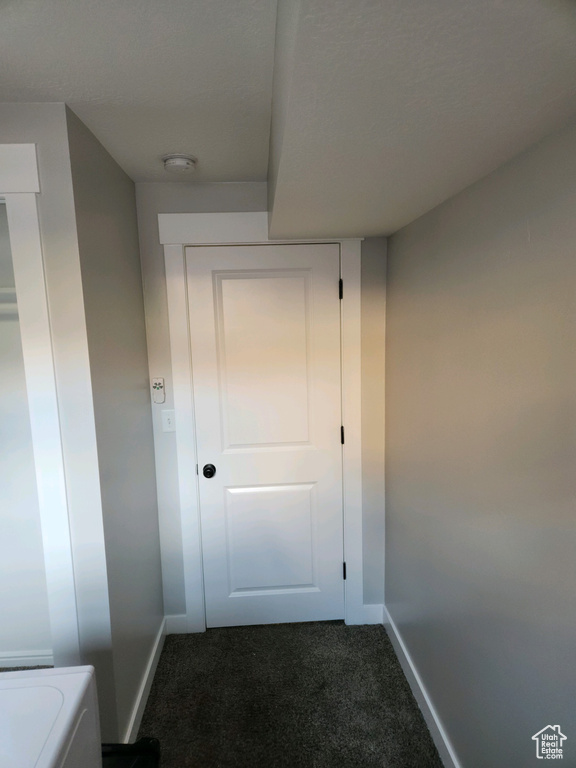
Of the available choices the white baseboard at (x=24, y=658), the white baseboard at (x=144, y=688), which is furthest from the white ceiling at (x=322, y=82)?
the white baseboard at (x=24, y=658)

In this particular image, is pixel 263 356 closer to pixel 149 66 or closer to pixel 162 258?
pixel 162 258

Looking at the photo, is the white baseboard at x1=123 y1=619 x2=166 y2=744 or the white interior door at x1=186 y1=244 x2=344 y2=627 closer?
the white baseboard at x1=123 y1=619 x2=166 y2=744

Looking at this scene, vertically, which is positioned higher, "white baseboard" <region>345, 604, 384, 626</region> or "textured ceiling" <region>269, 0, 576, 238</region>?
"textured ceiling" <region>269, 0, 576, 238</region>

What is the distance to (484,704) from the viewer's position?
1244 millimetres

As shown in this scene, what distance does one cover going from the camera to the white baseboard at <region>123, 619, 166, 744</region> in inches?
63.4

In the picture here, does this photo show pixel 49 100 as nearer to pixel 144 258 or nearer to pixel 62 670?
pixel 144 258

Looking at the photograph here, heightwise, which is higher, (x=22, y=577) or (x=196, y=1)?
(x=196, y=1)

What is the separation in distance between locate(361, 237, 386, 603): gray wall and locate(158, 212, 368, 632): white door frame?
33 mm

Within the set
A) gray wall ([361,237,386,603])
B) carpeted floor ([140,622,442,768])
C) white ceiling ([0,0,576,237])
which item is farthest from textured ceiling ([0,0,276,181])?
carpeted floor ([140,622,442,768])

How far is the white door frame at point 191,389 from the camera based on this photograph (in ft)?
6.58

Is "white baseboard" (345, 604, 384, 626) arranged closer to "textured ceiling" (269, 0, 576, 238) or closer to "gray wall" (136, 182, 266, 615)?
"gray wall" (136, 182, 266, 615)

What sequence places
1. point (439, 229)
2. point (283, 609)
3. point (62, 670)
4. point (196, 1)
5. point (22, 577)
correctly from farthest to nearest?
point (283, 609) < point (22, 577) < point (439, 229) < point (62, 670) < point (196, 1)

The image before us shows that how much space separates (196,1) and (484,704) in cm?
192

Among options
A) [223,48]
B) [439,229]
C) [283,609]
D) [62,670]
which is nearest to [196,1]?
[223,48]
